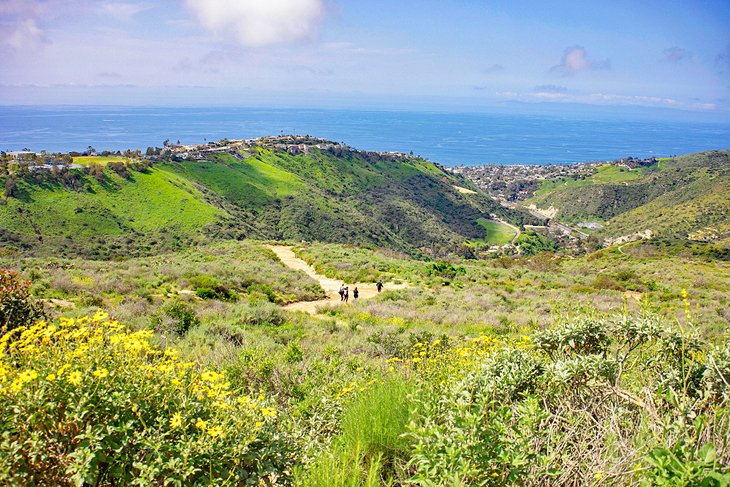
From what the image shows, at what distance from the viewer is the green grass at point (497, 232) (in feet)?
318

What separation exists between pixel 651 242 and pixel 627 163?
5164 inches

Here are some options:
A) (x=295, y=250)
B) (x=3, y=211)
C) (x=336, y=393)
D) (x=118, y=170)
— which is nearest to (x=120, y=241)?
(x=3, y=211)

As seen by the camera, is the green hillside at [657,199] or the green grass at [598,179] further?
the green grass at [598,179]

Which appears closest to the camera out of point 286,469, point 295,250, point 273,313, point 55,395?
point 55,395

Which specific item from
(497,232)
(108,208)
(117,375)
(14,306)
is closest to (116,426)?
(117,375)

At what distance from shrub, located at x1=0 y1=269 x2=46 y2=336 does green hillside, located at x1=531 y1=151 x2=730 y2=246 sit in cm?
7965

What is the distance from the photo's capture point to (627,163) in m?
167

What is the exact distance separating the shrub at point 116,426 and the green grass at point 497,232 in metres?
95.9

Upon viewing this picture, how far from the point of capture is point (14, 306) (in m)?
5.86

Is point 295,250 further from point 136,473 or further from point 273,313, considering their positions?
point 136,473

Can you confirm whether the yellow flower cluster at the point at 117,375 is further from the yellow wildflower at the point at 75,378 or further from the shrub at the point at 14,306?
the shrub at the point at 14,306

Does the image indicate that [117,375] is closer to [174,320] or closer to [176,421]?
[176,421]

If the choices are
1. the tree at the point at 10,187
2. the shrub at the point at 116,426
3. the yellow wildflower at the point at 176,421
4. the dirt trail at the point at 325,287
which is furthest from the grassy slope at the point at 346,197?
the yellow wildflower at the point at 176,421

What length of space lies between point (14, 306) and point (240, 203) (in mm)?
71235
